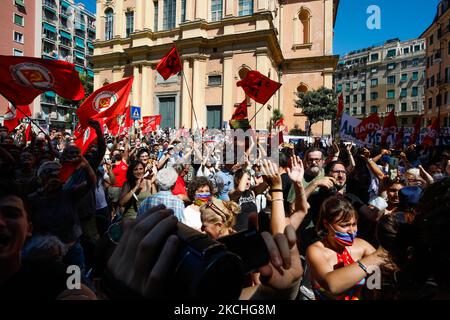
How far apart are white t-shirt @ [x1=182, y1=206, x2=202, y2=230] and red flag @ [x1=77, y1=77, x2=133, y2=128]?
3.31 m

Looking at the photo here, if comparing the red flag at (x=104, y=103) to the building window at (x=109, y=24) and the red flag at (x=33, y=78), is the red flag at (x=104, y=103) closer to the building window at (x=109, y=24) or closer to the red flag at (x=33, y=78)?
the red flag at (x=33, y=78)

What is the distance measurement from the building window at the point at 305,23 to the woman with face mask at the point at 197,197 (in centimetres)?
3194

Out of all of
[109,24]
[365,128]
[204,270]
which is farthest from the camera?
[109,24]

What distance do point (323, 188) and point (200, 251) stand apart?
2928mm

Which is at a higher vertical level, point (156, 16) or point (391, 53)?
point (391, 53)

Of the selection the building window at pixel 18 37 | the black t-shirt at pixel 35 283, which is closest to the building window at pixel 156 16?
the building window at pixel 18 37

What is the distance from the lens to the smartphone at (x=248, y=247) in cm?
105

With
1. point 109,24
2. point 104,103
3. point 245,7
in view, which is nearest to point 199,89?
point 245,7

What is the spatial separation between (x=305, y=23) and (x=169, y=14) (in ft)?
46.2

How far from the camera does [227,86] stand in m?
26.2

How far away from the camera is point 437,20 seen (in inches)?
1802

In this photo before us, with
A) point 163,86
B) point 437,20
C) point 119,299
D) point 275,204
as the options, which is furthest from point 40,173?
point 437,20

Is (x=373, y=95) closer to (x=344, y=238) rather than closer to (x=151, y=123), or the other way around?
(x=151, y=123)

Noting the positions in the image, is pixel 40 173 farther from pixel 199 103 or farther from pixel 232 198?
pixel 199 103
